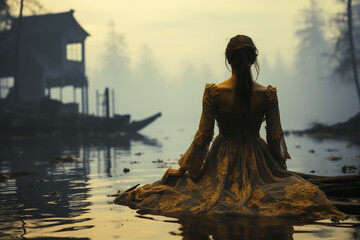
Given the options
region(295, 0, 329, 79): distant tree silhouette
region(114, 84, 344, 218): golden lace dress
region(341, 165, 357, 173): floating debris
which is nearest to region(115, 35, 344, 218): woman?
region(114, 84, 344, 218): golden lace dress

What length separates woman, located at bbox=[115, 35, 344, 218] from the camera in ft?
17.7

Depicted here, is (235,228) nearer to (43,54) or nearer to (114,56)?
(43,54)

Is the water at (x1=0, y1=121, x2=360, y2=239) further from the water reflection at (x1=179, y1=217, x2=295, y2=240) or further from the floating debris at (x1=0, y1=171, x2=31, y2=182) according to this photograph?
the floating debris at (x1=0, y1=171, x2=31, y2=182)

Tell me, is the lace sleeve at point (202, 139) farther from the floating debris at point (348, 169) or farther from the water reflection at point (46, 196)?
the floating debris at point (348, 169)

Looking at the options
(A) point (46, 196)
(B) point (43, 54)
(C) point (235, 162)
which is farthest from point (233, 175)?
(B) point (43, 54)

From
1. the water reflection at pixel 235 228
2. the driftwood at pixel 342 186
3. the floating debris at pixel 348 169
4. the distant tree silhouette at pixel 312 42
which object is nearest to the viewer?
the water reflection at pixel 235 228

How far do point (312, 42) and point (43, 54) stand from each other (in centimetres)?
4807

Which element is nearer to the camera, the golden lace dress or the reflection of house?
the golden lace dress

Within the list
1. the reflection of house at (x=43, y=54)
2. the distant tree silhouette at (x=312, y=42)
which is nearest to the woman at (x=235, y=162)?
the reflection of house at (x=43, y=54)

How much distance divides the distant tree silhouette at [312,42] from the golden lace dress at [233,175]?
6963 centimetres

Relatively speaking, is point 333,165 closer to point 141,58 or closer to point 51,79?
point 51,79

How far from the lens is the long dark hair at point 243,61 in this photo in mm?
5621

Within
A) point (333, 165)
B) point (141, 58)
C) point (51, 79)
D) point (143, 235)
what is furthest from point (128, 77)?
point (143, 235)

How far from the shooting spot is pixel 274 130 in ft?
19.4
